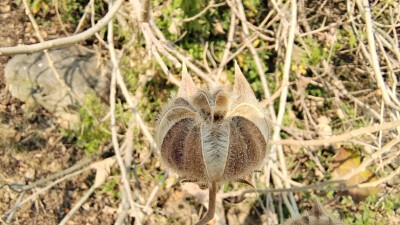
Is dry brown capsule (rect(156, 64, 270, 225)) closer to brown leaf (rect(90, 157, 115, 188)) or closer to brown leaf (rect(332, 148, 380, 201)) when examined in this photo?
brown leaf (rect(90, 157, 115, 188))

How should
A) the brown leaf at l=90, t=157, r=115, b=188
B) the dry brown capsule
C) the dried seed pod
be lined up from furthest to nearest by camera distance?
1. the brown leaf at l=90, t=157, r=115, b=188
2. the dried seed pod
3. the dry brown capsule

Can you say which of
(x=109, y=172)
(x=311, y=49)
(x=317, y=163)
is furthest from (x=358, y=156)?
(x=109, y=172)

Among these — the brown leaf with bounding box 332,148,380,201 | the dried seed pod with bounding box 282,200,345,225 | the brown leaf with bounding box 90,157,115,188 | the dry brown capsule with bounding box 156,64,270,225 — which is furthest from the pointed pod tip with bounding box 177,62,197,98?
the brown leaf with bounding box 332,148,380,201

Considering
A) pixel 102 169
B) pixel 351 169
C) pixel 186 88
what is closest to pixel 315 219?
pixel 186 88

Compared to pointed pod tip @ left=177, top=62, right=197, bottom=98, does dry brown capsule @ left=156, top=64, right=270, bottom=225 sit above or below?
below

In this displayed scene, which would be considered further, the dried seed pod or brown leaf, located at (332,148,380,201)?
brown leaf, located at (332,148,380,201)

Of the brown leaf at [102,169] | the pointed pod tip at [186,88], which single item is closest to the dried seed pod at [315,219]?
the pointed pod tip at [186,88]

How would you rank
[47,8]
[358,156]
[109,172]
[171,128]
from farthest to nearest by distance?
[47,8]
[358,156]
[109,172]
[171,128]

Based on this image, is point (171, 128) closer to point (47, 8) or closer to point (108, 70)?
point (108, 70)

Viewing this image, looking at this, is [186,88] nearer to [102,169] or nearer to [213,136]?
[213,136]
